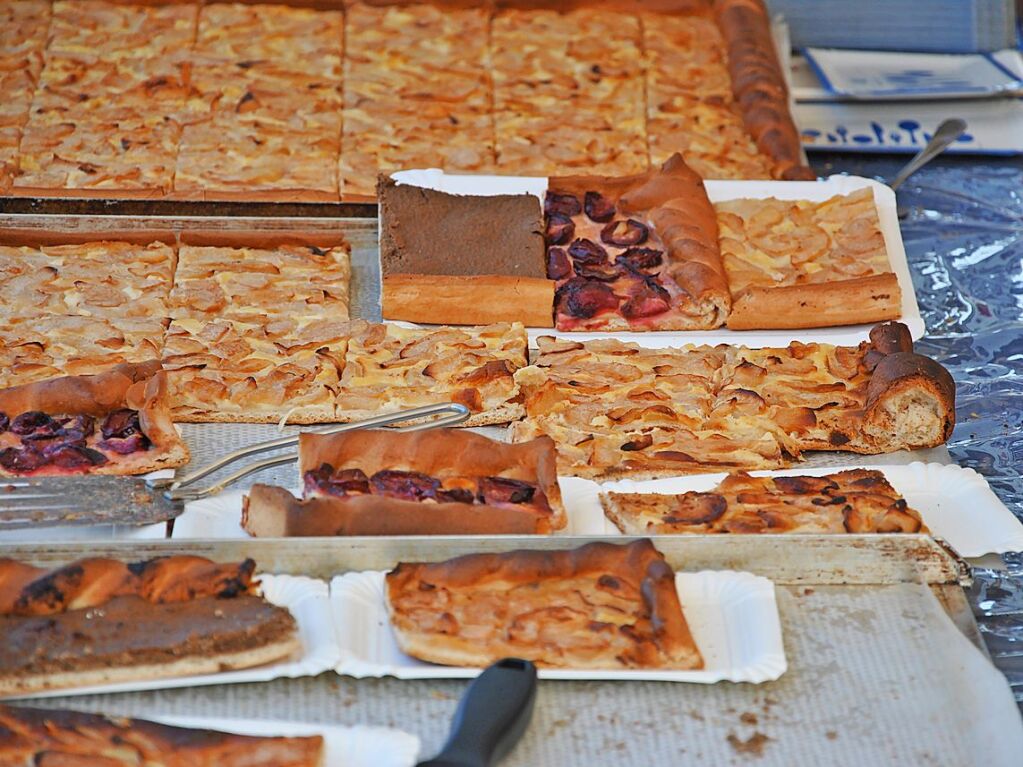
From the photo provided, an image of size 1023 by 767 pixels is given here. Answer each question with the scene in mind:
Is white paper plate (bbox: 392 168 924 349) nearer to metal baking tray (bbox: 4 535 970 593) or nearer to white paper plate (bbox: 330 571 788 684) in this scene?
metal baking tray (bbox: 4 535 970 593)

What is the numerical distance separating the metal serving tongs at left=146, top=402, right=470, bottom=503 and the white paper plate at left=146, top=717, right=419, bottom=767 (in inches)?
31.9

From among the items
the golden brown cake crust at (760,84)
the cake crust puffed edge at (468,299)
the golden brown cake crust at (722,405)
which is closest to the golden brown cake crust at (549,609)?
the golden brown cake crust at (722,405)

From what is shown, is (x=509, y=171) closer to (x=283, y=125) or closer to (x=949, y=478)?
(x=283, y=125)

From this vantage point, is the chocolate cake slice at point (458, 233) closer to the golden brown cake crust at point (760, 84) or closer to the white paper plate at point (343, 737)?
the golden brown cake crust at point (760, 84)

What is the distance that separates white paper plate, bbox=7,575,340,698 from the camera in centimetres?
251

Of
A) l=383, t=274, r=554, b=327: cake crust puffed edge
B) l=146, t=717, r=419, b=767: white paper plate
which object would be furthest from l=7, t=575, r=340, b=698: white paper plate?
l=383, t=274, r=554, b=327: cake crust puffed edge

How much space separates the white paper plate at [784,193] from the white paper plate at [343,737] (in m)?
1.86

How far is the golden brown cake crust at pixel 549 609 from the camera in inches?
104

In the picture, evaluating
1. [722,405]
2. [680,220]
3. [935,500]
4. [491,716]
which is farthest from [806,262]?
[491,716]

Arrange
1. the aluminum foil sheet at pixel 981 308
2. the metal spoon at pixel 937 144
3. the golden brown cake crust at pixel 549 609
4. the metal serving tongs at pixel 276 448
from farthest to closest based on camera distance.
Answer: the metal spoon at pixel 937 144 → the aluminum foil sheet at pixel 981 308 → the metal serving tongs at pixel 276 448 → the golden brown cake crust at pixel 549 609

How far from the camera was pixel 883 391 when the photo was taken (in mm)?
3617

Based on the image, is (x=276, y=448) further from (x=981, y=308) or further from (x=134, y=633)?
(x=981, y=308)

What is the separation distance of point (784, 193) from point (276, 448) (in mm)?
2278

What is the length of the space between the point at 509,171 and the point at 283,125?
907 millimetres
